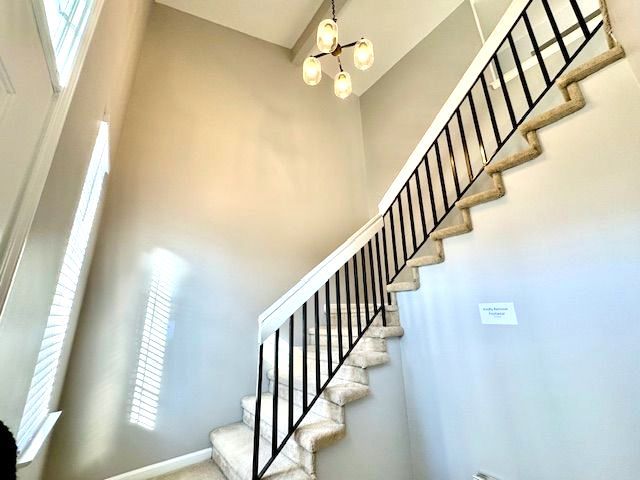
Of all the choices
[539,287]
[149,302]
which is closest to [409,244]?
[539,287]

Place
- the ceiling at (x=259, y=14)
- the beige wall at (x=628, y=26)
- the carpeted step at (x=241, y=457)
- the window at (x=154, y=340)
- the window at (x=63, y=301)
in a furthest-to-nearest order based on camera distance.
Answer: the ceiling at (x=259, y=14) < the window at (x=154, y=340) < the carpeted step at (x=241, y=457) < the beige wall at (x=628, y=26) < the window at (x=63, y=301)

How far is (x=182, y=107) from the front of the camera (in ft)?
9.16

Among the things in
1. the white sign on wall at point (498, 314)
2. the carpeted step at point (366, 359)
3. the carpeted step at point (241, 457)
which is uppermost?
the white sign on wall at point (498, 314)

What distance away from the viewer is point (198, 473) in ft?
6.32

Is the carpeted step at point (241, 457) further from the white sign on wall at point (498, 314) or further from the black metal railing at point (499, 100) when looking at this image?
the black metal railing at point (499, 100)

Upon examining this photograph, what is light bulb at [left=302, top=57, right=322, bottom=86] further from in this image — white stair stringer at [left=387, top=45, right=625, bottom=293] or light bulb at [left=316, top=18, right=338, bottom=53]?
white stair stringer at [left=387, top=45, right=625, bottom=293]

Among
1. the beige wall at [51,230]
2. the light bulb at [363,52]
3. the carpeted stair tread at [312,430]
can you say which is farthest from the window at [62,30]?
the carpeted stair tread at [312,430]

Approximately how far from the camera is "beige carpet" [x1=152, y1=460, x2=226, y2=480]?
1.88 meters

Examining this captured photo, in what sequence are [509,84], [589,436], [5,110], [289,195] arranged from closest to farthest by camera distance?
[5,110] < [589,436] < [509,84] < [289,195]

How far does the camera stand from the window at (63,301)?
1168 millimetres

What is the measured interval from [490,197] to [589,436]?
55.7 inches

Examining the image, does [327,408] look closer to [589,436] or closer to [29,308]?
[589,436]

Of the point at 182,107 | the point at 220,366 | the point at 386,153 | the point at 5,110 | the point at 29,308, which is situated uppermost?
the point at 386,153

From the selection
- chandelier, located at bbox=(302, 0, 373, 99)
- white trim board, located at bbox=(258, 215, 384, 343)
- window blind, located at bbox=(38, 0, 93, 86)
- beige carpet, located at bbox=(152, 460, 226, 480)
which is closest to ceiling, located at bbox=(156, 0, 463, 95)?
chandelier, located at bbox=(302, 0, 373, 99)
